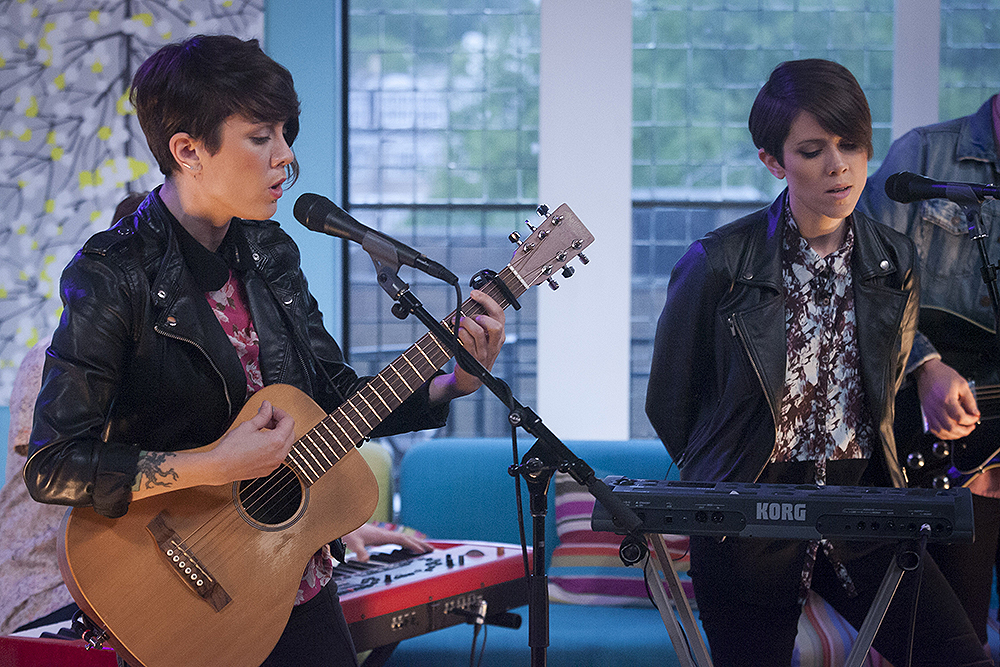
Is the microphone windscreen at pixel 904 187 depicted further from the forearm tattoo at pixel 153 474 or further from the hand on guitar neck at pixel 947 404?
the forearm tattoo at pixel 153 474

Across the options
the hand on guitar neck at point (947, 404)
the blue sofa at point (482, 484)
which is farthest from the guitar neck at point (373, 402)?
the blue sofa at point (482, 484)

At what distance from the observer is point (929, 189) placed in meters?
1.94

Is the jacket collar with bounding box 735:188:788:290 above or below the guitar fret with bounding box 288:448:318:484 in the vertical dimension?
above

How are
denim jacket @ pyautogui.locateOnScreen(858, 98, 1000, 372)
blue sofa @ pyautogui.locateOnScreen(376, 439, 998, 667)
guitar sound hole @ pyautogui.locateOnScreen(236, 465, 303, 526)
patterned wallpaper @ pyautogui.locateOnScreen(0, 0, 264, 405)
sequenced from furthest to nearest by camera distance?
patterned wallpaper @ pyautogui.locateOnScreen(0, 0, 264, 405), blue sofa @ pyautogui.locateOnScreen(376, 439, 998, 667), denim jacket @ pyautogui.locateOnScreen(858, 98, 1000, 372), guitar sound hole @ pyautogui.locateOnScreen(236, 465, 303, 526)

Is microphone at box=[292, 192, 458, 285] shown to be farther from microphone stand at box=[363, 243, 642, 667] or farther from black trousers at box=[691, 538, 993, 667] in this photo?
black trousers at box=[691, 538, 993, 667]

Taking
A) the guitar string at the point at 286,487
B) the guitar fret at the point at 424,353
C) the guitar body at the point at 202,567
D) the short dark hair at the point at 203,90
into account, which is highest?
the short dark hair at the point at 203,90

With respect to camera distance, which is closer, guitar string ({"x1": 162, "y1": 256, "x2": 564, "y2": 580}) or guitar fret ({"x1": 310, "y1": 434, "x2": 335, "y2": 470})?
guitar string ({"x1": 162, "y1": 256, "x2": 564, "y2": 580})

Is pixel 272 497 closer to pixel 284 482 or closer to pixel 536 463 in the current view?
pixel 284 482

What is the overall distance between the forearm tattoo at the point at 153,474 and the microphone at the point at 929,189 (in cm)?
158

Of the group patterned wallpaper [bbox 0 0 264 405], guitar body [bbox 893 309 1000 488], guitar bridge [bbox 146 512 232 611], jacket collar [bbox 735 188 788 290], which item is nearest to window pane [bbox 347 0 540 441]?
patterned wallpaper [bbox 0 0 264 405]

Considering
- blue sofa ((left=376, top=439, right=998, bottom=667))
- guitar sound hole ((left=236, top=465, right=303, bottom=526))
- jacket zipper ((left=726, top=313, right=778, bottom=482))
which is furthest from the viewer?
blue sofa ((left=376, top=439, right=998, bottom=667))

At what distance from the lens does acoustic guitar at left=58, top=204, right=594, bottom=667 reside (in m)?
1.57

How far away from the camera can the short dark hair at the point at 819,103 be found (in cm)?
198

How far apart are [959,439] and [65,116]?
12.7 ft
